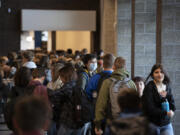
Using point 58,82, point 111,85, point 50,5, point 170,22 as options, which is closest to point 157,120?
point 111,85

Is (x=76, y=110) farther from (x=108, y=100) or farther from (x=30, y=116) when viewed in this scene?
(x=30, y=116)

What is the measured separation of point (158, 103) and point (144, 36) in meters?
4.67

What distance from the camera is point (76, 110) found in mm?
5559

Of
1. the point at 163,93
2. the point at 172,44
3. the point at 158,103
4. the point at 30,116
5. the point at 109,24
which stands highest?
the point at 109,24

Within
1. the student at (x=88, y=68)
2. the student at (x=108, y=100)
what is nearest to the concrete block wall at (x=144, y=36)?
the student at (x=88, y=68)

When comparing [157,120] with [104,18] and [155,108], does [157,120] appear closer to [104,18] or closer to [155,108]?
[155,108]

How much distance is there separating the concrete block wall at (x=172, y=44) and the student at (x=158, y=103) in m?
2.26

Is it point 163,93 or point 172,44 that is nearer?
point 163,93

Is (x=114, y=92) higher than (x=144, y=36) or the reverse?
the reverse

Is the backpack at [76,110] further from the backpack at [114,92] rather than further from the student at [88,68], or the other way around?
the student at [88,68]

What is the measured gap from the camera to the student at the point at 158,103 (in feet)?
17.5

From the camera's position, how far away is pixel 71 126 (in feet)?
18.3

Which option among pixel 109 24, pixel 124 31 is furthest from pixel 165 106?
pixel 109 24

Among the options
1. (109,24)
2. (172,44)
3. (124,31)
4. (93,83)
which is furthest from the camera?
(109,24)
